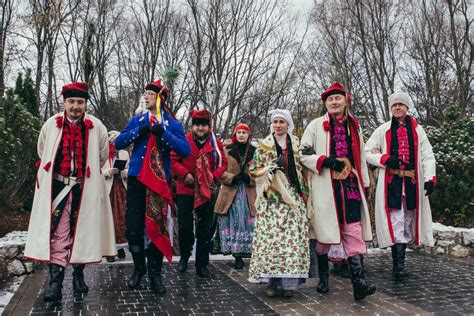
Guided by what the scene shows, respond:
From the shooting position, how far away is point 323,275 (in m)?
5.08

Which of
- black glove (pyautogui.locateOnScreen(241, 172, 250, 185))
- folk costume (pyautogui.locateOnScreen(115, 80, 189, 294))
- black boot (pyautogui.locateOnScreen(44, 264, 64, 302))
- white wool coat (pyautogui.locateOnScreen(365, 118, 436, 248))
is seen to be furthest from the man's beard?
black boot (pyautogui.locateOnScreen(44, 264, 64, 302))

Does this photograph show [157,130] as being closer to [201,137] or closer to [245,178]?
[201,137]

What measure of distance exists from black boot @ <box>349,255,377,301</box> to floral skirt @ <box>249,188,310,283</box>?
45 centimetres

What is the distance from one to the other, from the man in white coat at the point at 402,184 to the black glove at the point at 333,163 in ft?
4.03

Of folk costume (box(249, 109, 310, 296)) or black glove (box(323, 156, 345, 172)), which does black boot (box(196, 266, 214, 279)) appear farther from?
black glove (box(323, 156, 345, 172))

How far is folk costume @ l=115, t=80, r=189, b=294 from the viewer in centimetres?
486

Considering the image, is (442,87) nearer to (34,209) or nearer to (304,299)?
(304,299)

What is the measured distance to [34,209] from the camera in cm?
454

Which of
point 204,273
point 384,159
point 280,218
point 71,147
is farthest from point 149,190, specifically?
point 384,159

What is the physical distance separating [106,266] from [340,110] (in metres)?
3.67

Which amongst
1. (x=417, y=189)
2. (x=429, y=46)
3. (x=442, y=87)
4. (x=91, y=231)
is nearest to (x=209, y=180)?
(x=91, y=231)

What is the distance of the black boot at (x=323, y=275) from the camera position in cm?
502

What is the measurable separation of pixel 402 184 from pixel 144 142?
10.2 feet

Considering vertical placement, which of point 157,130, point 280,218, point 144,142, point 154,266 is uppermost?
point 157,130
